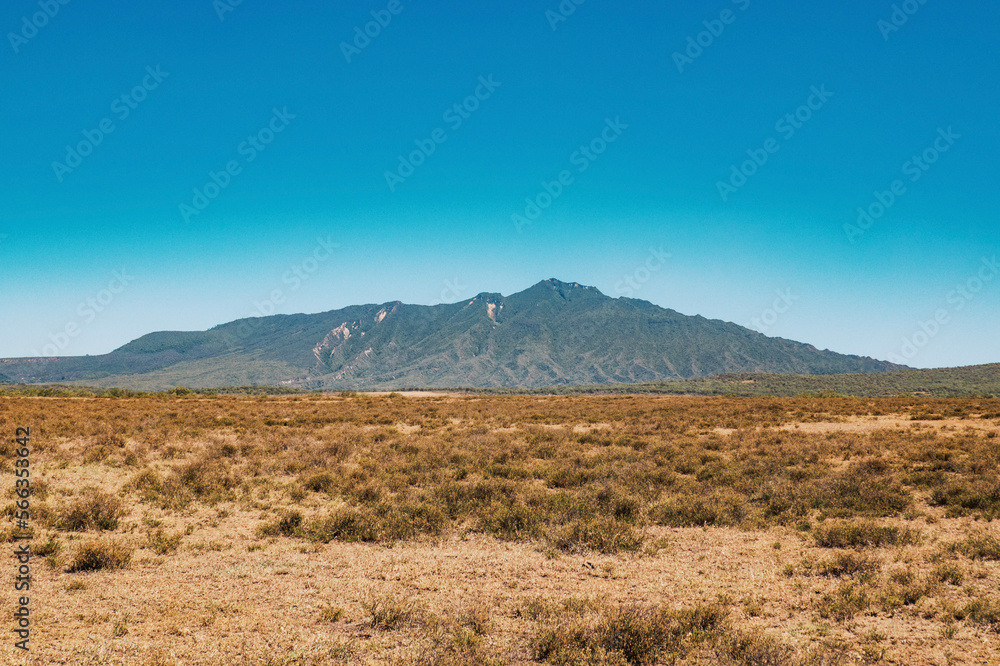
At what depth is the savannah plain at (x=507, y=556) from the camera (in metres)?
6.80

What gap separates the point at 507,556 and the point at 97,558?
6956mm

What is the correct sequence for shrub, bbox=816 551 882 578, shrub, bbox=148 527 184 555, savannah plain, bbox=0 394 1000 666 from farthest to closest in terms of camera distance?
shrub, bbox=148 527 184 555
shrub, bbox=816 551 882 578
savannah plain, bbox=0 394 1000 666

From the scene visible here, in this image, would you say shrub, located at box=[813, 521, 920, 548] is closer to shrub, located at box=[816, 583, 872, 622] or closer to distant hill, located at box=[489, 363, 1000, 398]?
shrub, located at box=[816, 583, 872, 622]

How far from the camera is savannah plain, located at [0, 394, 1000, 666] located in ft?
22.3

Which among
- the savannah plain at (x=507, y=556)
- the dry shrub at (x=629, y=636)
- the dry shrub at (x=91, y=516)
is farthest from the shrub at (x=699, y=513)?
the dry shrub at (x=91, y=516)

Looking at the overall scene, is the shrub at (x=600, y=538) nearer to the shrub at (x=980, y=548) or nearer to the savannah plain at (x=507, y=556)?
the savannah plain at (x=507, y=556)

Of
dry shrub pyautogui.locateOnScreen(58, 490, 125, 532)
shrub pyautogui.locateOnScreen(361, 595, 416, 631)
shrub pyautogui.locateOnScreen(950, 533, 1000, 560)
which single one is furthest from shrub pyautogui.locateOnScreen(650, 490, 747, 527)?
dry shrub pyautogui.locateOnScreen(58, 490, 125, 532)

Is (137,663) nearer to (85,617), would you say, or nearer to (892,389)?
(85,617)

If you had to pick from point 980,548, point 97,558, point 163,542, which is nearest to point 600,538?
point 980,548

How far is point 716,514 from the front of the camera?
1257 cm

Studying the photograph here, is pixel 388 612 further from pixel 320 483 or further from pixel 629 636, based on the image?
pixel 320 483

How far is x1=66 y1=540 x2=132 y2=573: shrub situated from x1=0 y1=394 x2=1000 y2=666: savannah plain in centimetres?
3

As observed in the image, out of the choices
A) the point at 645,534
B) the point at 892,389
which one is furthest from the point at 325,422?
the point at 892,389

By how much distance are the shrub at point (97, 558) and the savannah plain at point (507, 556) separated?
3cm
